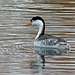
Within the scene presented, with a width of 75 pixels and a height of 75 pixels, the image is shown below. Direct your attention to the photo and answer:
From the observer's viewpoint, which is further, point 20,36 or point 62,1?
point 62,1

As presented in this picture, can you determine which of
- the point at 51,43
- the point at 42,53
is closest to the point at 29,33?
the point at 51,43

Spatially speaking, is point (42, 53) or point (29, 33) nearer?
point (42, 53)

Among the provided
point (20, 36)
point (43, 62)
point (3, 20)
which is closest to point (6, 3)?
point (3, 20)

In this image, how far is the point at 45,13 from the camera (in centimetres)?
2373

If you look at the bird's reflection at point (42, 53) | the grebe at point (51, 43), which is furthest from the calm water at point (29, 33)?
the grebe at point (51, 43)

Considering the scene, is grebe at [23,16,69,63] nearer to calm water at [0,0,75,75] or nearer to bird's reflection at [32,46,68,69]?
bird's reflection at [32,46,68,69]

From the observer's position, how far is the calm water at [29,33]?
1336cm

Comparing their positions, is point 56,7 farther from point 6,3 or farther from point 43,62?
point 43,62

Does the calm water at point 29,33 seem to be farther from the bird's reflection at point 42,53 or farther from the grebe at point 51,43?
the grebe at point 51,43

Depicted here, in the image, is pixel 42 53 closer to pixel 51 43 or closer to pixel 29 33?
pixel 51 43

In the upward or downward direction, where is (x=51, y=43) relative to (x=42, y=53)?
upward

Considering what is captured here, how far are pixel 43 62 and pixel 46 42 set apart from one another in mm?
2356

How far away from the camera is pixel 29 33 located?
18922 mm

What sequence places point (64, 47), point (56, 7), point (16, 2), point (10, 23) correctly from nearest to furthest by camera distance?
point (64, 47) → point (10, 23) → point (56, 7) → point (16, 2)
